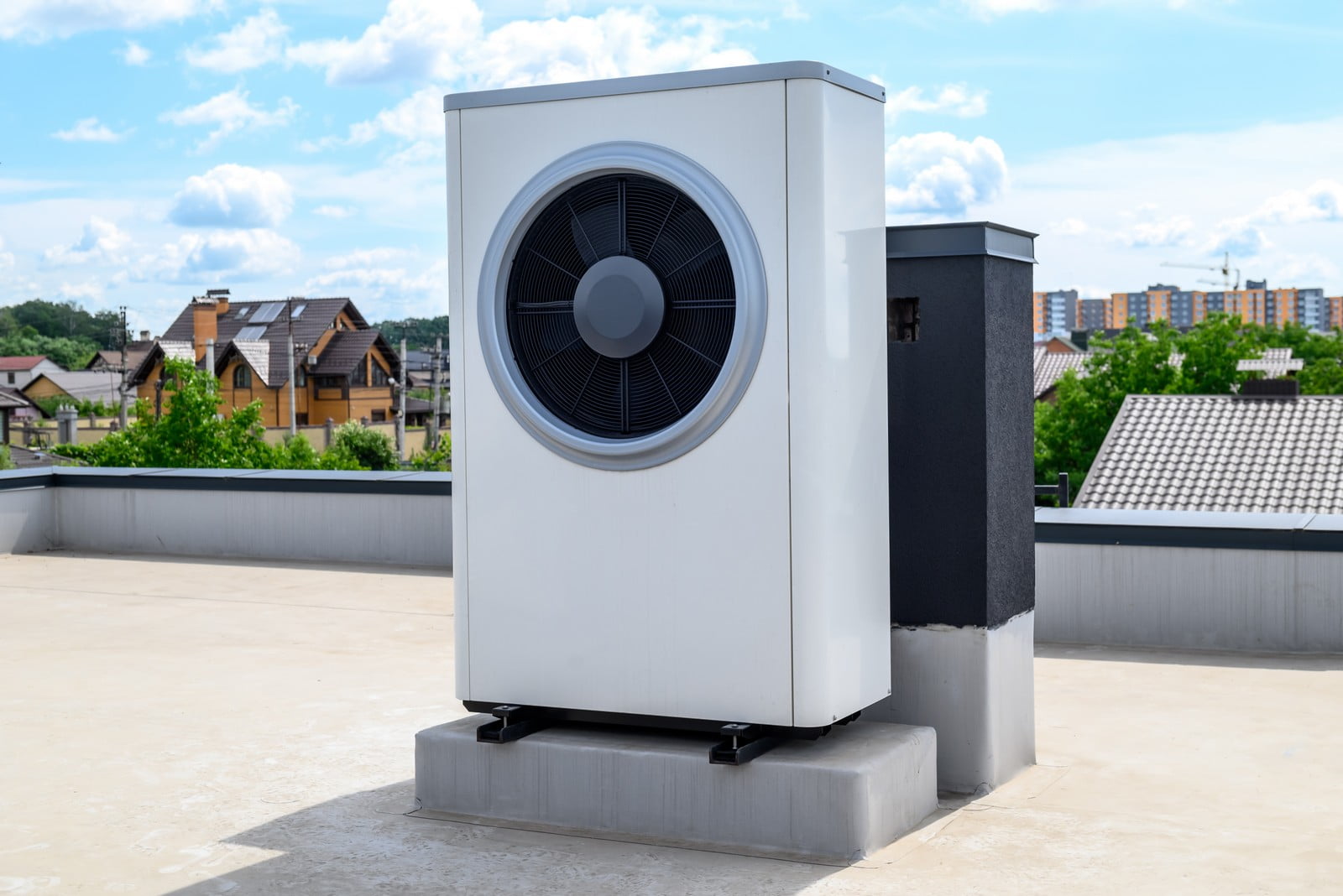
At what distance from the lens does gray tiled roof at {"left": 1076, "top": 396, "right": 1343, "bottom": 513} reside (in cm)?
2652

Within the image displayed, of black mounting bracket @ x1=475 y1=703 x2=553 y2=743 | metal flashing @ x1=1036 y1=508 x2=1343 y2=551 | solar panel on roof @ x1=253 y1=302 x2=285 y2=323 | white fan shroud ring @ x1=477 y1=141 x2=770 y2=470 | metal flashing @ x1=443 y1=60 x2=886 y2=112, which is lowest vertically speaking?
black mounting bracket @ x1=475 y1=703 x2=553 y2=743

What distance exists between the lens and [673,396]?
16.3 ft

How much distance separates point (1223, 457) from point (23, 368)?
116m

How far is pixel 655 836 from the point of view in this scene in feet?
16.3

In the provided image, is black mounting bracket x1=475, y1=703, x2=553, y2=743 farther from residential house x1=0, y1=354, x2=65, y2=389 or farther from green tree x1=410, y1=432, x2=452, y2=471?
A: residential house x1=0, y1=354, x2=65, y2=389

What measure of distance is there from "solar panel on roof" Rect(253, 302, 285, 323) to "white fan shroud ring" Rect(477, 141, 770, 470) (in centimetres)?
8318

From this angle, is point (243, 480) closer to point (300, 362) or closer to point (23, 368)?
point (300, 362)

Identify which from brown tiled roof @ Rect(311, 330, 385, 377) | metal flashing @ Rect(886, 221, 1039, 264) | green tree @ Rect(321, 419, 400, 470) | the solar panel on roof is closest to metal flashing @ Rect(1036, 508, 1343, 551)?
metal flashing @ Rect(886, 221, 1039, 264)

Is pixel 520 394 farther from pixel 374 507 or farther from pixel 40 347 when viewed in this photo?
pixel 40 347

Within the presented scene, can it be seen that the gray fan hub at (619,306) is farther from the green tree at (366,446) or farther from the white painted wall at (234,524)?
the green tree at (366,446)

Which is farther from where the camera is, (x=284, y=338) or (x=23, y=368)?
(x=23, y=368)

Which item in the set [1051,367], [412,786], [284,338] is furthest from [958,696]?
[1051,367]

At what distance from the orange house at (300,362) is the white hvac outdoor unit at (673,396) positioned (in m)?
72.4

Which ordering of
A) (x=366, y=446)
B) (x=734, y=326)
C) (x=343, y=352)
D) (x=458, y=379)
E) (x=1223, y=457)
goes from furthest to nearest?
(x=343, y=352), (x=366, y=446), (x=1223, y=457), (x=458, y=379), (x=734, y=326)
